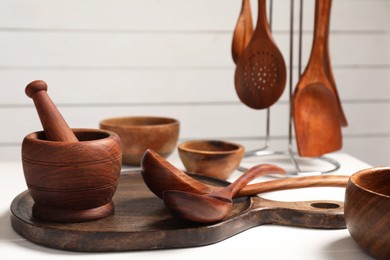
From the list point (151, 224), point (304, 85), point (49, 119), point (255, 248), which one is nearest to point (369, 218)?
point (255, 248)

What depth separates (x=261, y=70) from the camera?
101 centimetres

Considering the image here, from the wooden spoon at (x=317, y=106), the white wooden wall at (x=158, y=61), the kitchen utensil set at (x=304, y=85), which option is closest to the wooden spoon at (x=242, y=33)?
the kitchen utensil set at (x=304, y=85)

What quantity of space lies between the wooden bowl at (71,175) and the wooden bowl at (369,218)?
0.26 meters

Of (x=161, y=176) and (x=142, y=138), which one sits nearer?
(x=161, y=176)

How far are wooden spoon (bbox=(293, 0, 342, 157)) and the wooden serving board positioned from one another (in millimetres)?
289

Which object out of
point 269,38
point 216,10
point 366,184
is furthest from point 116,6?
point 366,184

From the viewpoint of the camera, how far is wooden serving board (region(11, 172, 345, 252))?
24.1 inches

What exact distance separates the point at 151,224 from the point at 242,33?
0.54 m

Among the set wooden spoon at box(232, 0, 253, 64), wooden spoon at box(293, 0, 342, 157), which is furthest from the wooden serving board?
wooden spoon at box(232, 0, 253, 64)

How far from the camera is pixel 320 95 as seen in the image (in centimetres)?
103

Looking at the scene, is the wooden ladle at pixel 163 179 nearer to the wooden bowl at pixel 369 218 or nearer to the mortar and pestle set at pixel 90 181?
the mortar and pestle set at pixel 90 181

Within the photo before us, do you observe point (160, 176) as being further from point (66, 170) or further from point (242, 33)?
point (242, 33)

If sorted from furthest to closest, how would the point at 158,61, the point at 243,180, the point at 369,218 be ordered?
the point at 158,61, the point at 243,180, the point at 369,218

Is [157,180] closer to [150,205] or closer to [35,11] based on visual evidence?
[150,205]
